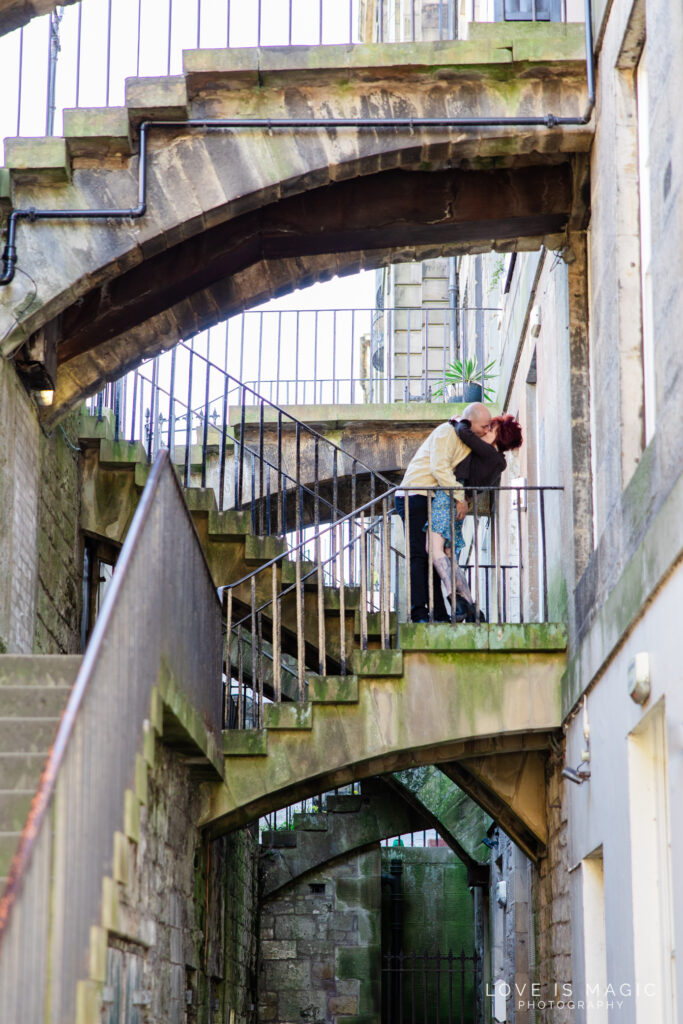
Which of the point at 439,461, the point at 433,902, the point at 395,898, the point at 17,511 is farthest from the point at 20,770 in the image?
the point at 433,902

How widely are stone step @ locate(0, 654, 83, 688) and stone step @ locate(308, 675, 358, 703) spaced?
2.45m

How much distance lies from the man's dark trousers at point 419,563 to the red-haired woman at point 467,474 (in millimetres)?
149

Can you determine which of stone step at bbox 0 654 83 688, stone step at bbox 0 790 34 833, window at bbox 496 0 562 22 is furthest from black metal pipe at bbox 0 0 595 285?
stone step at bbox 0 790 34 833

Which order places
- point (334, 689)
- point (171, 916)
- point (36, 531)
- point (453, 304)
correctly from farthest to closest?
1. point (453, 304)
2. point (36, 531)
3. point (334, 689)
4. point (171, 916)

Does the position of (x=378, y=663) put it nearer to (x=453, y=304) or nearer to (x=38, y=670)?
(x=38, y=670)

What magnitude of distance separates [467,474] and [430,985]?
8.99m

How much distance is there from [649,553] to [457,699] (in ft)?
9.64

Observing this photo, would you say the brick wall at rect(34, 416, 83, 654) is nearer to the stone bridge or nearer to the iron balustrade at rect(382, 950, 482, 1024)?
the stone bridge

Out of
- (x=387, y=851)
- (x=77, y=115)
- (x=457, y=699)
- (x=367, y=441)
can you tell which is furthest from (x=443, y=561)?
(x=387, y=851)

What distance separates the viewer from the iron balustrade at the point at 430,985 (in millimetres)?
15867

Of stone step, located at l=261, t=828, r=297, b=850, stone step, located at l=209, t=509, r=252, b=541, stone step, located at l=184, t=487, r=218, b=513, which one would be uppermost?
stone step, located at l=184, t=487, r=218, b=513

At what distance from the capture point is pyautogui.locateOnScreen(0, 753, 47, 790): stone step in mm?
5469

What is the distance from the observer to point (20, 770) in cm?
550

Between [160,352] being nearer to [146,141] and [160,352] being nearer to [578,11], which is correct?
[146,141]
